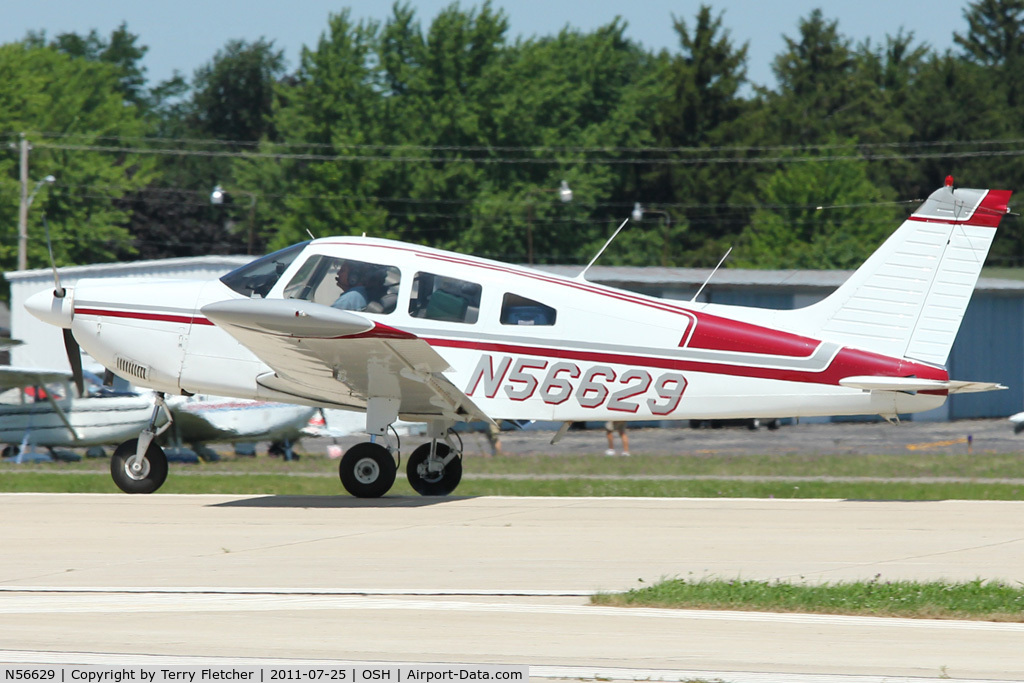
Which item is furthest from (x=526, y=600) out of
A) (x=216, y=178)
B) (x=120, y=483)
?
(x=216, y=178)

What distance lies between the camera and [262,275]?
479 inches

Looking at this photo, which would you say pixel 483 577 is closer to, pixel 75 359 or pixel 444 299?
pixel 444 299

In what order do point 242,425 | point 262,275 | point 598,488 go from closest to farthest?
point 262,275 → point 598,488 → point 242,425

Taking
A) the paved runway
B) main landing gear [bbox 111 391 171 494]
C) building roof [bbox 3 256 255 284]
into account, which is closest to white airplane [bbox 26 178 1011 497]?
main landing gear [bbox 111 391 171 494]

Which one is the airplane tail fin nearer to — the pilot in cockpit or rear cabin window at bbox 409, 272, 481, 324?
rear cabin window at bbox 409, 272, 481, 324

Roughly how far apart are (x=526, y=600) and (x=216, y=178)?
263ft

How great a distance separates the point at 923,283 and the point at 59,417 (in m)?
13.9

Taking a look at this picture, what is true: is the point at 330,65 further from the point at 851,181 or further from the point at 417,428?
the point at 417,428

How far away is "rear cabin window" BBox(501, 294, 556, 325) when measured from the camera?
12.2 meters

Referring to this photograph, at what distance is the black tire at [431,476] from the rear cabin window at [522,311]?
67.9 inches

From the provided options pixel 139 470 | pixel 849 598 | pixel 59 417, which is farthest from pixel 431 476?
pixel 59 417

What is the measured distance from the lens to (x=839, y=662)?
5953mm

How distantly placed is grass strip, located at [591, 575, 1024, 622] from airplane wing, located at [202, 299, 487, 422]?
4.22m

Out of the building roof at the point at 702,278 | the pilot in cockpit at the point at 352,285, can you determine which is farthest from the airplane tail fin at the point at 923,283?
the building roof at the point at 702,278
